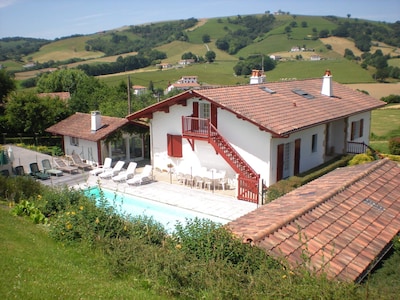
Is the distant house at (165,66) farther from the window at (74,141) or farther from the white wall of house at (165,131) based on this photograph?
the white wall of house at (165,131)

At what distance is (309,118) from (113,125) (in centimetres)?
1150

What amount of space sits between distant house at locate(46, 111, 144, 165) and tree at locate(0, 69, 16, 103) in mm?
12589

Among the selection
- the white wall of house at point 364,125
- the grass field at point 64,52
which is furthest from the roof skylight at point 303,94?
the grass field at point 64,52

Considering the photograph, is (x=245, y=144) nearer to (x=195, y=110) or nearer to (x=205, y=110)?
(x=205, y=110)

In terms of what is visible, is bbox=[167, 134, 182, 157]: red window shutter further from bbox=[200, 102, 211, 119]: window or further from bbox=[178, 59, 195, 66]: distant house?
bbox=[178, 59, 195, 66]: distant house

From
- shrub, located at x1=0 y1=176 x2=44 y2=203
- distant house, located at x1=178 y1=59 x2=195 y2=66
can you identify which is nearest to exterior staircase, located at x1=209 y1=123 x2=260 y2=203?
shrub, located at x1=0 y1=176 x2=44 y2=203

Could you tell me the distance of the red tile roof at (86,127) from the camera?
936 inches

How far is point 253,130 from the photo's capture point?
18859 millimetres

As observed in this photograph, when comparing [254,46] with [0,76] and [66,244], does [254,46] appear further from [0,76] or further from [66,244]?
[66,244]

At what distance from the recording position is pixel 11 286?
6570 mm

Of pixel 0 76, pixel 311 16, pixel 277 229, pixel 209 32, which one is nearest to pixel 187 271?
pixel 277 229

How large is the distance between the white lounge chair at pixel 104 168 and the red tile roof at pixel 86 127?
1.32 m

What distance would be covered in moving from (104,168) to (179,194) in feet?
18.8

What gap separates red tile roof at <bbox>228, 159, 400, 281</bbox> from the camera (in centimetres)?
755
